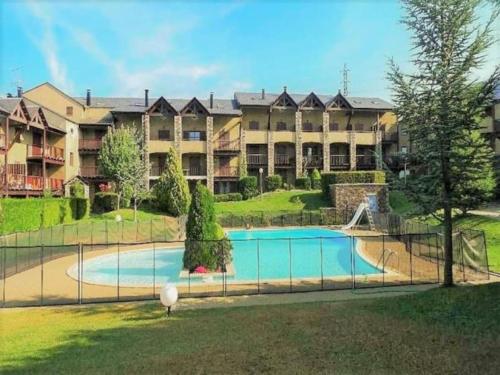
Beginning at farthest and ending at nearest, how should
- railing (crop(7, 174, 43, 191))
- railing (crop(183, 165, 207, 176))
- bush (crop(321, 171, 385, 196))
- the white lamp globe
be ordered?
railing (crop(183, 165, 207, 176)), bush (crop(321, 171, 385, 196)), railing (crop(7, 174, 43, 191)), the white lamp globe

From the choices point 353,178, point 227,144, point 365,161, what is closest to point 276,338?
point 353,178

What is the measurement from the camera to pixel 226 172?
45.0 metres

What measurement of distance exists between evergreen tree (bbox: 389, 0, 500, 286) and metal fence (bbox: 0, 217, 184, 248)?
15.7 meters

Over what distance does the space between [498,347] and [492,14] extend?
9.04 metres

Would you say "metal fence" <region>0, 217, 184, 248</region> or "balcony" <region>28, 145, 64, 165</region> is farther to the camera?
"balcony" <region>28, 145, 64, 165</region>

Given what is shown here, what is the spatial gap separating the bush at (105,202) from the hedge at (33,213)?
5.18 m

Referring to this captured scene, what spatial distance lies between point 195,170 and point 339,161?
15.2 m

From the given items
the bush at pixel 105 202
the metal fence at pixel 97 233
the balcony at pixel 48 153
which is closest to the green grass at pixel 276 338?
the metal fence at pixel 97 233

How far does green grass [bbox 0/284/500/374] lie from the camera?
664cm

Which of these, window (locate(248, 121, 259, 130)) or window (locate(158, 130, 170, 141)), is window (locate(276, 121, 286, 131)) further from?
window (locate(158, 130, 170, 141))

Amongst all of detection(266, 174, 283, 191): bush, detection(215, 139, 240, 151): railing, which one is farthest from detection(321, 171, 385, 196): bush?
detection(215, 139, 240, 151): railing

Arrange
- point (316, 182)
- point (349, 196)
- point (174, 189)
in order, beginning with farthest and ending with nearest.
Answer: point (316, 182), point (349, 196), point (174, 189)

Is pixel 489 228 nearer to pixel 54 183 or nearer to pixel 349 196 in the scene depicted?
pixel 349 196

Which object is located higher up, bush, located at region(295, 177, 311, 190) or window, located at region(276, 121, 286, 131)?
window, located at region(276, 121, 286, 131)
